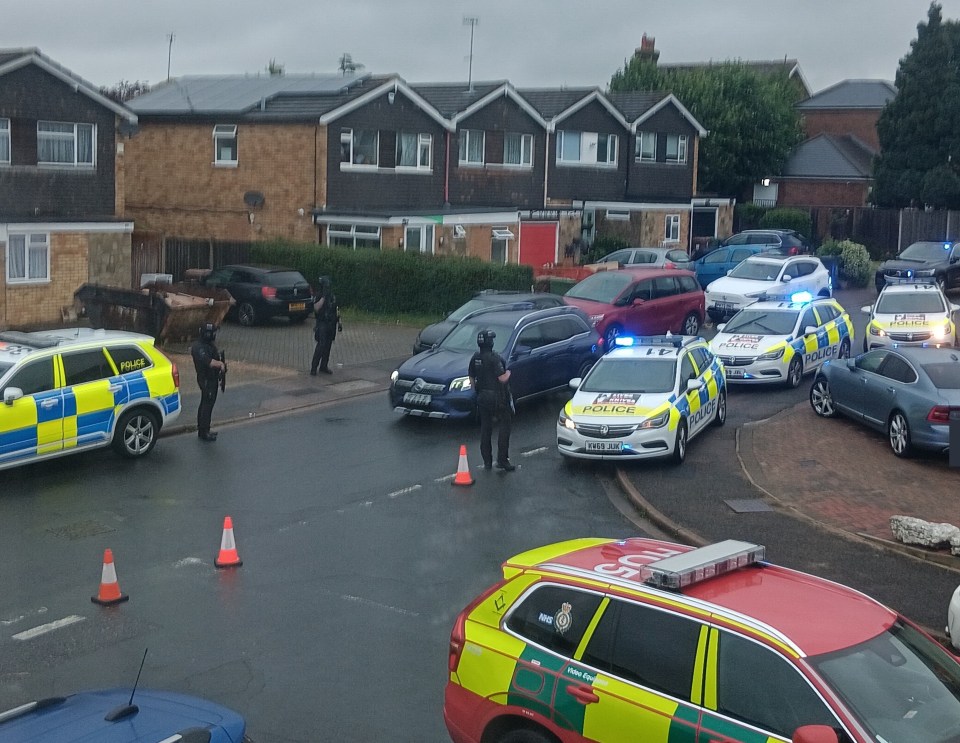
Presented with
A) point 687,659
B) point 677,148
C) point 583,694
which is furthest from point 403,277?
point 687,659

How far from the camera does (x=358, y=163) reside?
3428cm

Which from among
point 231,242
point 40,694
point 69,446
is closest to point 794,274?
point 231,242

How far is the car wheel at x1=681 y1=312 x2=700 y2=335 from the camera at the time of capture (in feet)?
86.9

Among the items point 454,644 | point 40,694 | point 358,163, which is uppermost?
point 358,163

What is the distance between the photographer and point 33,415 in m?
14.7

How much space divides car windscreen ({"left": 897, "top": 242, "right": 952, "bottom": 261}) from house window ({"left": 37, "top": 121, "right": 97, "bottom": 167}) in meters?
23.2

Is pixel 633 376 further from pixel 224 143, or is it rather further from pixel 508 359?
pixel 224 143

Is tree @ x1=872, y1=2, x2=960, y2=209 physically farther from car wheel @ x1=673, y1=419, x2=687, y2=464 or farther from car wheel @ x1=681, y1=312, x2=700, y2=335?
car wheel @ x1=673, y1=419, x2=687, y2=464

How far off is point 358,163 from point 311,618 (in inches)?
995

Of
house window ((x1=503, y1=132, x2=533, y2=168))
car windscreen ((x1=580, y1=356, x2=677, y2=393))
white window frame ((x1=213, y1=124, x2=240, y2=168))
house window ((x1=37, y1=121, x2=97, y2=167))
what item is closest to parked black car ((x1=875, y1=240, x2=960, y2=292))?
house window ((x1=503, y1=132, x2=533, y2=168))

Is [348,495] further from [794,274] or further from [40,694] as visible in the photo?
[794,274]

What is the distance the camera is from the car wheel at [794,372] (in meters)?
21.6

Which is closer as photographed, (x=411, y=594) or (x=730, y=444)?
(x=411, y=594)

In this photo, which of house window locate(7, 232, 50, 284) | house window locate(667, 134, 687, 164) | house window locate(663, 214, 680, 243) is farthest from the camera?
house window locate(667, 134, 687, 164)
